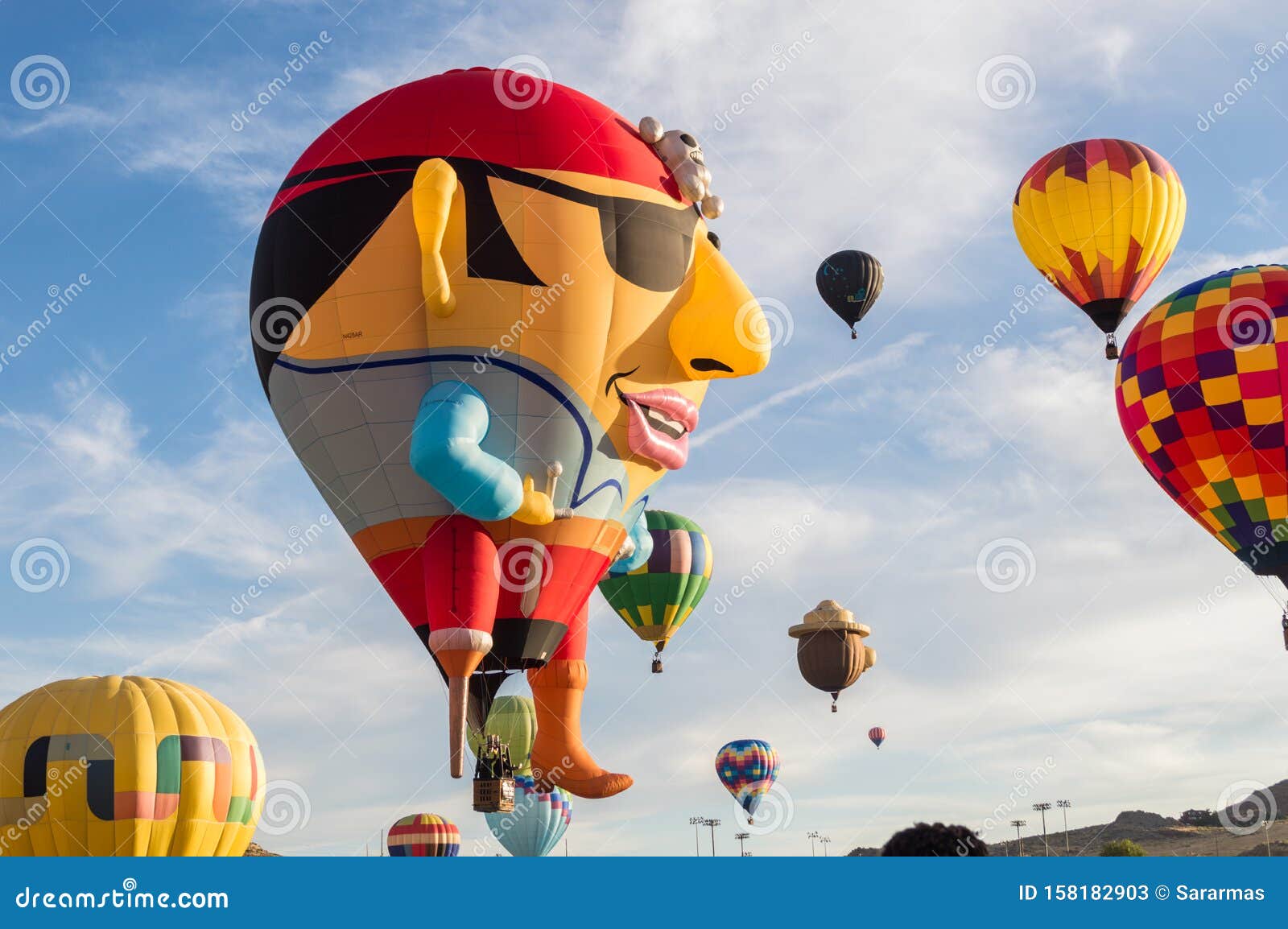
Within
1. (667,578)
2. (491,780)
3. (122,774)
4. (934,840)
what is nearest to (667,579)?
(667,578)

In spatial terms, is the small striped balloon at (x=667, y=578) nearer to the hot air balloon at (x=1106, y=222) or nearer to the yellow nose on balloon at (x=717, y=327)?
the hot air balloon at (x=1106, y=222)

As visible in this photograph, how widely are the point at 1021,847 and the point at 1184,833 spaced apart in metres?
8.88

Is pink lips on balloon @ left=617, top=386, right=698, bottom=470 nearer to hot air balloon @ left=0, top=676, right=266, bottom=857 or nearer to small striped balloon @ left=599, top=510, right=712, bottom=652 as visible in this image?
hot air balloon @ left=0, top=676, right=266, bottom=857

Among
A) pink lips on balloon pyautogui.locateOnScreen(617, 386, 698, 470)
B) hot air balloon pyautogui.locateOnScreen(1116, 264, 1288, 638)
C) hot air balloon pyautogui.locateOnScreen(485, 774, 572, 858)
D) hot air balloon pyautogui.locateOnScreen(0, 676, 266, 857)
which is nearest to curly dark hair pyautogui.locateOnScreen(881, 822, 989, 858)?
pink lips on balloon pyautogui.locateOnScreen(617, 386, 698, 470)

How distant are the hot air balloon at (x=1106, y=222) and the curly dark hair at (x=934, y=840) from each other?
21.0m

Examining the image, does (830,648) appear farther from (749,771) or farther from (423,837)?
(423,837)

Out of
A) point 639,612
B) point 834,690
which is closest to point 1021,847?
point 834,690

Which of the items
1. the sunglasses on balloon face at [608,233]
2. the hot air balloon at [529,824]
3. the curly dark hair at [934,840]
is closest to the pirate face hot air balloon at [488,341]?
the sunglasses on balloon face at [608,233]

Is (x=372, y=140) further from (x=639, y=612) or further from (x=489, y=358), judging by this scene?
(x=639, y=612)

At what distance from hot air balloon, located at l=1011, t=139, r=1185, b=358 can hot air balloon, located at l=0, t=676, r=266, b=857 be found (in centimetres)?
1441

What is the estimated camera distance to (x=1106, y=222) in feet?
82.5

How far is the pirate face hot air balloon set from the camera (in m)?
16.2

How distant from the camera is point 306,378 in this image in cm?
1692

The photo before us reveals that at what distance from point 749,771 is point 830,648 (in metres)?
7.18
